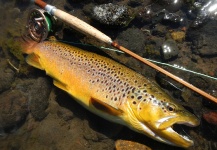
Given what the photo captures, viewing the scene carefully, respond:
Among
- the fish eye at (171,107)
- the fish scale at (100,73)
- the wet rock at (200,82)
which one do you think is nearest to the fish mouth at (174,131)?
the fish eye at (171,107)

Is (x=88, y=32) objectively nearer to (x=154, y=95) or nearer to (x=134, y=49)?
(x=134, y=49)

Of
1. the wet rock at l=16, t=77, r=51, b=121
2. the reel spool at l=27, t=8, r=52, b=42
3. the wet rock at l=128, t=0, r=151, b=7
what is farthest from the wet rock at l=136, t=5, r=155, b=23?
the wet rock at l=16, t=77, r=51, b=121

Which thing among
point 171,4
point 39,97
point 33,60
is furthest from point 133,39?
point 39,97

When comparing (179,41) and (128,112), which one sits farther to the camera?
(179,41)

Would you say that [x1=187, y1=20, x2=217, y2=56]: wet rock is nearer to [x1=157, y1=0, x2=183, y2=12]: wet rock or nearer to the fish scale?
[x1=157, y1=0, x2=183, y2=12]: wet rock

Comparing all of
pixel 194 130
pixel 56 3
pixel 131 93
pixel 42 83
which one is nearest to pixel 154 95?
pixel 131 93

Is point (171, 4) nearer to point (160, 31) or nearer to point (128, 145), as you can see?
point (160, 31)
